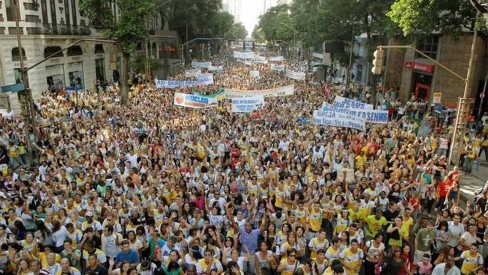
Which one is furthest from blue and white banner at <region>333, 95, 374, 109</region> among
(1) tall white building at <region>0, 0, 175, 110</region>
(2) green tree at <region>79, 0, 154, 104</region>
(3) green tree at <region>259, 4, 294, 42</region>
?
(3) green tree at <region>259, 4, 294, 42</region>

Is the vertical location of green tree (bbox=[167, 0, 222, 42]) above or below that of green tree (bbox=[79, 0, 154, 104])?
above

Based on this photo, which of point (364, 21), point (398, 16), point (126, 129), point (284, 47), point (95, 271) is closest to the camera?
point (95, 271)

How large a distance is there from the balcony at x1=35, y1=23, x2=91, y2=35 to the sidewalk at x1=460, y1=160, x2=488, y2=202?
27.5 meters

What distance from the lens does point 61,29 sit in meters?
32.0

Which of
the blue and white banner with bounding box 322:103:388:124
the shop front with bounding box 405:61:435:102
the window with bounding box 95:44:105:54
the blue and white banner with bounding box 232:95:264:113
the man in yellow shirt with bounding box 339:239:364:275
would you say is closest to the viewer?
the man in yellow shirt with bounding box 339:239:364:275

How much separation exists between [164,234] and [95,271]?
56.4 inches

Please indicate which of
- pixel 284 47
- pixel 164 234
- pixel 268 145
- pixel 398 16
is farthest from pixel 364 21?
pixel 284 47

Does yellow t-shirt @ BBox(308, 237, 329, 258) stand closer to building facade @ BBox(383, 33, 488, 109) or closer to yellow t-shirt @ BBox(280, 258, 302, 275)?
yellow t-shirt @ BBox(280, 258, 302, 275)

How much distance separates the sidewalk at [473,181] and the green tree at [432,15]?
22.7 ft

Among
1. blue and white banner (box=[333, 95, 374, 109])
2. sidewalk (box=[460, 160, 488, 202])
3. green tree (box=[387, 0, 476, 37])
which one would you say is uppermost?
green tree (box=[387, 0, 476, 37])

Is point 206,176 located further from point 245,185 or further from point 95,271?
point 95,271

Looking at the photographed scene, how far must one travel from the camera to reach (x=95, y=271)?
730 cm

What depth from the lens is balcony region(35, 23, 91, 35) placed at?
29.6 metres

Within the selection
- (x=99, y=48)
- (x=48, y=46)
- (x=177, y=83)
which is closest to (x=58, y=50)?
(x=48, y=46)
